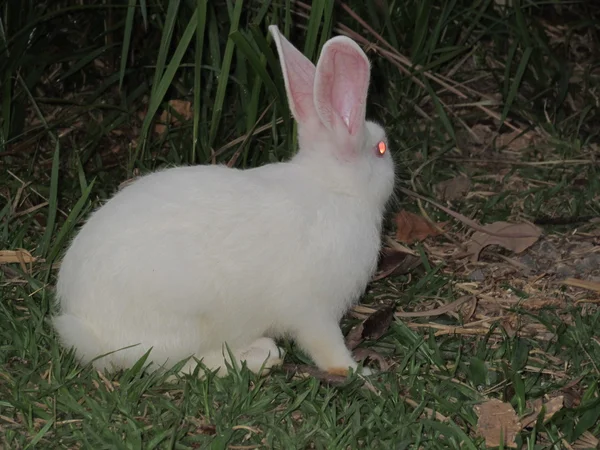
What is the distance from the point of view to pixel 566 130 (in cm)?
503

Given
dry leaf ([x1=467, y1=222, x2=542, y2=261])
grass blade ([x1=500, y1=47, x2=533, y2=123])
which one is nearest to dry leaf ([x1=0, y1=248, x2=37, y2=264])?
dry leaf ([x1=467, y1=222, x2=542, y2=261])

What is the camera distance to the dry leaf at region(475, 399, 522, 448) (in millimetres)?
2828

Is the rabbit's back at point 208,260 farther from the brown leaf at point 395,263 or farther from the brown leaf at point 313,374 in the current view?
the brown leaf at point 395,263

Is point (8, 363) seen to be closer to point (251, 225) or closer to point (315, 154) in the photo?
point (251, 225)

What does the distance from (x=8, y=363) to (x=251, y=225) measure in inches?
34.7

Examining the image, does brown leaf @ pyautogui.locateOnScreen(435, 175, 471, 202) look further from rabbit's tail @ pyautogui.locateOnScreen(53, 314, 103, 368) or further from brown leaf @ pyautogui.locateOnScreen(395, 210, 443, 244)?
rabbit's tail @ pyautogui.locateOnScreen(53, 314, 103, 368)

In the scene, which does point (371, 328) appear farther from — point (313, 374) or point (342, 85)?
point (342, 85)

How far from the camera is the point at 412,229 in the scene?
4223 mm

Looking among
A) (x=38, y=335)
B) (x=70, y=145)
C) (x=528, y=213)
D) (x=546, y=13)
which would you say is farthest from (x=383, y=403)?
(x=546, y=13)

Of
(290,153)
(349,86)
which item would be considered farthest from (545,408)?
(290,153)

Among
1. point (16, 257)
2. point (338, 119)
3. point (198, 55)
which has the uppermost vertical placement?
point (338, 119)

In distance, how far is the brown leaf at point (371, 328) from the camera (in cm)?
343

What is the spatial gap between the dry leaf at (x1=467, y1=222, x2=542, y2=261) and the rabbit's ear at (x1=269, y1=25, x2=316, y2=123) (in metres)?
1.10

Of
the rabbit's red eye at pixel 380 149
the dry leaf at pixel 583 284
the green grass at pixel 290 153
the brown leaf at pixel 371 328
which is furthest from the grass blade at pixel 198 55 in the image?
the dry leaf at pixel 583 284
